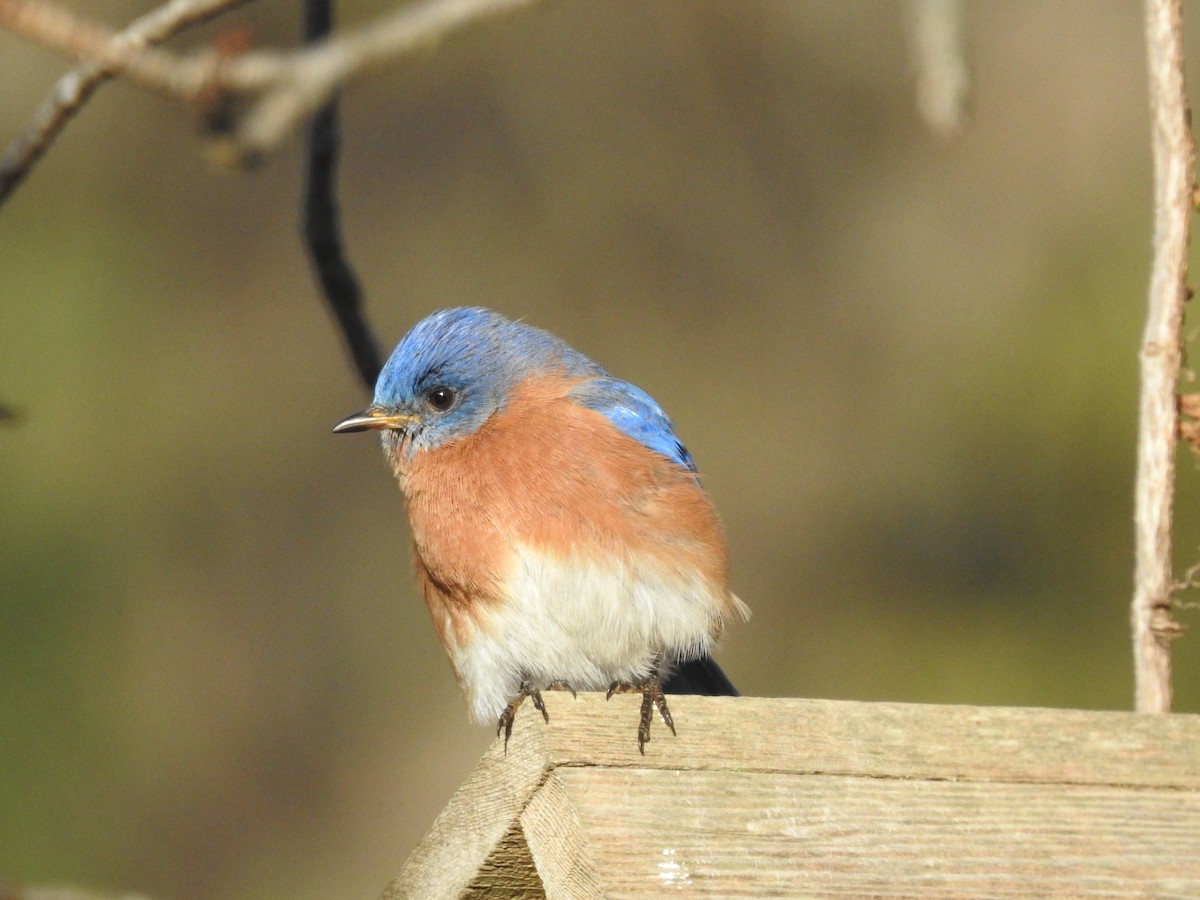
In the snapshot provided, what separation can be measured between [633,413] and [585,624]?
2.23 ft

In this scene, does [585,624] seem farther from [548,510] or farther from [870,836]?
[870,836]

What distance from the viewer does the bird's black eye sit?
4.50m

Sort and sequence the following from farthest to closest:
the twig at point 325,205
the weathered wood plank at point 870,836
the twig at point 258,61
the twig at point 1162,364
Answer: the twig at point 1162,364 < the twig at point 325,205 < the weathered wood plank at point 870,836 < the twig at point 258,61

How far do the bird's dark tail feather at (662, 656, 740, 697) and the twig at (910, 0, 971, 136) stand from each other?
168 cm

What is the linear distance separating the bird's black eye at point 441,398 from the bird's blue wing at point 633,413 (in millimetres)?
329

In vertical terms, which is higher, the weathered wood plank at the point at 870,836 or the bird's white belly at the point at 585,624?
the bird's white belly at the point at 585,624

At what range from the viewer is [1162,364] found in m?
3.71

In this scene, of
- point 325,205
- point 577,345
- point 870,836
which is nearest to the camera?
point 870,836

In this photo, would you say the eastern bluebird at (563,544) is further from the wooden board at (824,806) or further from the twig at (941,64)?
the twig at (941,64)

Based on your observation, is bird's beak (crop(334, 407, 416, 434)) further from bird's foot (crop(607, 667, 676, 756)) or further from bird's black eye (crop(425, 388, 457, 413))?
bird's foot (crop(607, 667, 676, 756))

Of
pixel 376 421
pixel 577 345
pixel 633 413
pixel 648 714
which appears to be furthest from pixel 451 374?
pixel 577 345

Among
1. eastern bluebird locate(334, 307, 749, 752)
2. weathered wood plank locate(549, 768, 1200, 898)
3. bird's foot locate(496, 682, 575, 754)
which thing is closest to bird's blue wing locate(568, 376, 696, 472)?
eastern bluebird locate(334, 307, 749, 752)

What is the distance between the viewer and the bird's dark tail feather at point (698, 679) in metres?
4.34

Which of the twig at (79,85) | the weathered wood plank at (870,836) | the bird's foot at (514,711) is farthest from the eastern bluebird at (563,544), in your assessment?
the twig at (79,85)
